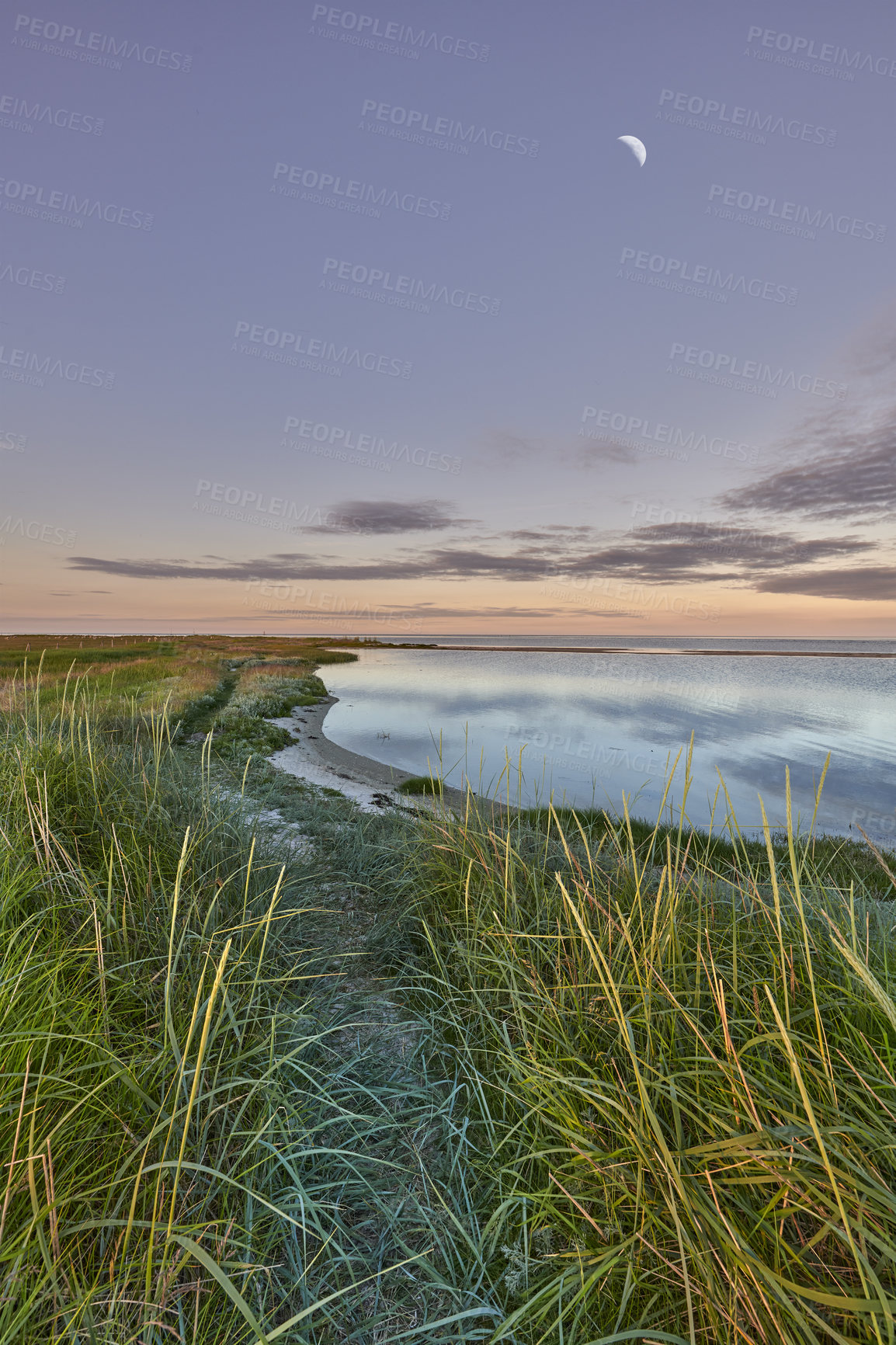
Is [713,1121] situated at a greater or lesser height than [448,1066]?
greater

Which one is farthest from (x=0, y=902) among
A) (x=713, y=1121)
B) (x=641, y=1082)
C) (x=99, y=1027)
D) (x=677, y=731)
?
(x=677, y=731)

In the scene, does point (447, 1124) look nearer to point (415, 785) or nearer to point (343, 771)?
point (415, 785)

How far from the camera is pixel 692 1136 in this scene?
6.32 ft

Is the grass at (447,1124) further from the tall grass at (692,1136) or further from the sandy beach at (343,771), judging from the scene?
the sandy beach at (343,771)

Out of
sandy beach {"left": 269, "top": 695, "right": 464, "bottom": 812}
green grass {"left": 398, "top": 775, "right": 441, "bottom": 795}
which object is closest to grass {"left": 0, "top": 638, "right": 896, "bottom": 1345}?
sandy beach {"left": 269, "top": 695, "right": 464, "bottom": 812}

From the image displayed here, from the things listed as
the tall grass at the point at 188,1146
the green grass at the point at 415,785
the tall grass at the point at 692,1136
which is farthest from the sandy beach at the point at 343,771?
the tall grass at the point at 692,1136

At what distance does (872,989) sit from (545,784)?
14548 mm

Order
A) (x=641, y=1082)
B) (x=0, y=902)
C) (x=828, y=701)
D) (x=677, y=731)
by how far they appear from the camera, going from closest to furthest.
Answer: (x=641, y=1082) < (x=0, y=902) < (x=677, y=731) < (x=828, y=701)

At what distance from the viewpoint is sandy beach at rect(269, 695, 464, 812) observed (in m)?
11.7

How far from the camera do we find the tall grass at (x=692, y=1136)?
1434 millimetres

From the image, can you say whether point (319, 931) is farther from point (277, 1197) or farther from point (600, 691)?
point (600, 691)

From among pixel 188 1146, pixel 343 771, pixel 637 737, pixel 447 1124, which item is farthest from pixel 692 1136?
pixel 637 737

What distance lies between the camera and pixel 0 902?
2652 millimetres

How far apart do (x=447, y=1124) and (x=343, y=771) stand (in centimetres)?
1276
